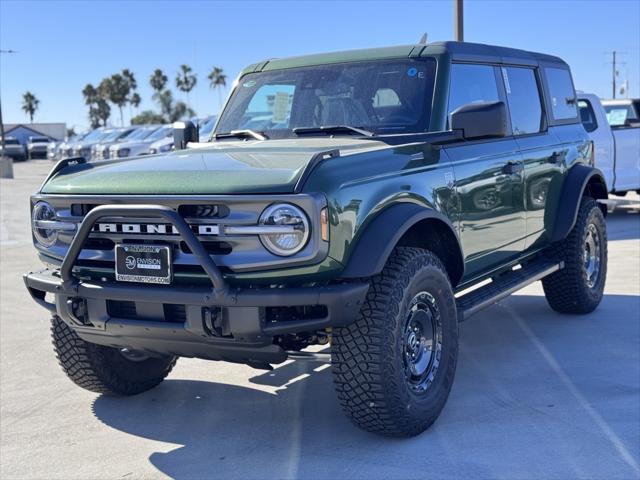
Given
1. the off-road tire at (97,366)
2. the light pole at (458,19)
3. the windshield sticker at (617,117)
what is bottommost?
the off-road tire at (97,366)

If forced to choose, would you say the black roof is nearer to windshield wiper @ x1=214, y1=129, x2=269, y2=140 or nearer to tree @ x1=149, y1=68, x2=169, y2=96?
windshield wiper @ x1=214, y1=129, x2=269, y2=140

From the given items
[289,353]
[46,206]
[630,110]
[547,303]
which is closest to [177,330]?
[289,353]

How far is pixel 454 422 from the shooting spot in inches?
160

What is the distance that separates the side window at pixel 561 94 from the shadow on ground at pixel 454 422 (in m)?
1.83

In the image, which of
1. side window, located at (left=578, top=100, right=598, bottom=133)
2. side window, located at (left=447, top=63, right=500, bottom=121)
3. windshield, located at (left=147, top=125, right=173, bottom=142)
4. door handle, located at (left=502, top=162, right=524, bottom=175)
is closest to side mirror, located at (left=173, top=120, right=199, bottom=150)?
side window, located at (left=447, top=63, right=500, bottom=121)

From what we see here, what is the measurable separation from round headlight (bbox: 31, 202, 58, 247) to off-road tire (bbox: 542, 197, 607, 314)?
12.3ft

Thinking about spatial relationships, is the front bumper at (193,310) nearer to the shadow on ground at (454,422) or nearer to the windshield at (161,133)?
the shadow on ground at (454,422)

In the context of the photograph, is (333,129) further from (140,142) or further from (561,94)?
(140,142)

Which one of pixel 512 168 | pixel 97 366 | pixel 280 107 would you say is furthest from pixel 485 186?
pixel 97 366

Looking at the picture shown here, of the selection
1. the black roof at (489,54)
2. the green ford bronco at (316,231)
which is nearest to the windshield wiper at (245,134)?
the green ford bronco at (316,231)

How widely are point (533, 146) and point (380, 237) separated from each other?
7.65 ft

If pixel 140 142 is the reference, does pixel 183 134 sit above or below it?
above

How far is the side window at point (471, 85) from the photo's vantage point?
468 centimetres

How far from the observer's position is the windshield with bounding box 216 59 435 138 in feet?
14.9
